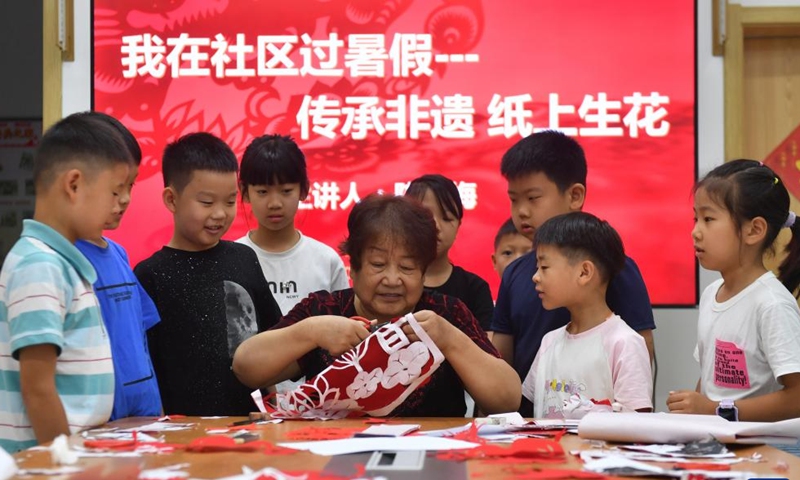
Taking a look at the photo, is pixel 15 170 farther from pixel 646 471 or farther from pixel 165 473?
pixel 646 471

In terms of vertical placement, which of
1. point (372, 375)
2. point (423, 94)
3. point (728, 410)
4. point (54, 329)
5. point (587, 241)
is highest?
point (423, 94)

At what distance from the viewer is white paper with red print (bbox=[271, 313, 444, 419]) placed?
1.71 metres

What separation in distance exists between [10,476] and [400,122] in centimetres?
285

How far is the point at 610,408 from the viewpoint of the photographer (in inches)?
74.4

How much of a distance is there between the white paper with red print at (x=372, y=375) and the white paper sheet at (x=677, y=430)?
0.39 meters

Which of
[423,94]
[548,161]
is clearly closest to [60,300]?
[548,161]

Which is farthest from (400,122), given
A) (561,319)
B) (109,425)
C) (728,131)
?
(109,425)

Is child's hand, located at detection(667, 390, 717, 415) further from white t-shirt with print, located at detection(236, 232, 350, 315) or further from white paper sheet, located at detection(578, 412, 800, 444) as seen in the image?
white t-shirt with print, located at detection(236, 232, 350, 315)

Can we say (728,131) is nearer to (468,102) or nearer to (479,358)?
(468,102)

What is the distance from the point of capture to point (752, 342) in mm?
2090

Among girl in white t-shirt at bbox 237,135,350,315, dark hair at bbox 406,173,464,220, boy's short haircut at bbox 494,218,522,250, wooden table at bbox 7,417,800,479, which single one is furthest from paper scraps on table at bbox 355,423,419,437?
boy's short haircut at bbox 494,218,522,250

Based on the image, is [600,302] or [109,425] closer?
[109,425]

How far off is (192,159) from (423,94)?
1617mm

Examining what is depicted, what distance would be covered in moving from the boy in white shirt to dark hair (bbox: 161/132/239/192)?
2.85 feet
